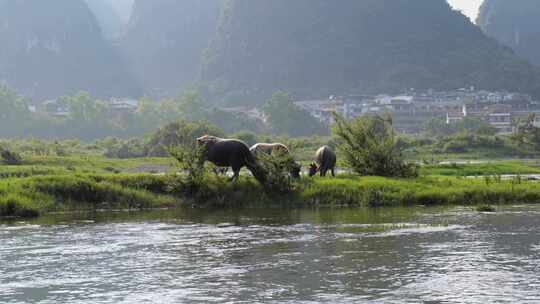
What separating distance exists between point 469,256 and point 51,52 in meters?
179

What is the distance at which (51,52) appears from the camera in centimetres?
18562

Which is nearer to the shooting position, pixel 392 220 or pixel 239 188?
pixel 392 220

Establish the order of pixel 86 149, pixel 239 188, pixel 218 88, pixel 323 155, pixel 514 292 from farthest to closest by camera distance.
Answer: pixel 218 88 < pixel 86 149 < pixel 323 155 < pixel 239 188 < pixel 514 292

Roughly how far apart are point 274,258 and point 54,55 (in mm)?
177744

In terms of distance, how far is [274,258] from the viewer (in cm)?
1573

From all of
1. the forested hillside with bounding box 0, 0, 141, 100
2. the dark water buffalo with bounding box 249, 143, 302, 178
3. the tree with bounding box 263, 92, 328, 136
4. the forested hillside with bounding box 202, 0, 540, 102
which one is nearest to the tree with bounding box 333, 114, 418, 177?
the dark water buffalo with bounding box 249, 143, 302, 178

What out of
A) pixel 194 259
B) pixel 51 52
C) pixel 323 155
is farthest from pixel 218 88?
pixel 194 259

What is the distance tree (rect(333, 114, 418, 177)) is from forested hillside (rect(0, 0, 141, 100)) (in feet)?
494

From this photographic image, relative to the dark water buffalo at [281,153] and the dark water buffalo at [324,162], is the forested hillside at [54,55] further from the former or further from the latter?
the dark water buffalo at [281,153]

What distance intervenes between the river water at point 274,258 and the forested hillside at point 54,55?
518 ft

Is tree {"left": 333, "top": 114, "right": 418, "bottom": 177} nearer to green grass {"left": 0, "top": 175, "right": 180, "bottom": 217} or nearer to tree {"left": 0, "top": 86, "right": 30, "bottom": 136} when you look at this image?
green grass {"left": 0, "top": 175, "right": 180, "bottom": 217}

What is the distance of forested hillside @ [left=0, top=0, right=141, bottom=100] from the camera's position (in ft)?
584

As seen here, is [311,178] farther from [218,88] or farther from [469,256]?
[218,88]

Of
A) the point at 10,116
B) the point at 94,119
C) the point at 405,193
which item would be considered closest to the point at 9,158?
the point at 405,193
